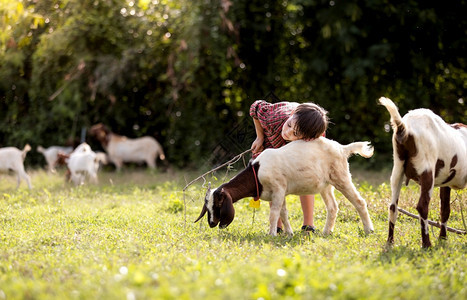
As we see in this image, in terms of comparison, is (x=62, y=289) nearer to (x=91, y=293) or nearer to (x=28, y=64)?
(x=91, y=293)

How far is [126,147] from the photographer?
46.7 ft

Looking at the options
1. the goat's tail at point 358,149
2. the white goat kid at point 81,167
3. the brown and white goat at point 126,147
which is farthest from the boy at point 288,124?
the brown and white goat at point 126,147

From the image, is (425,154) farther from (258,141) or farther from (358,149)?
(258,141)

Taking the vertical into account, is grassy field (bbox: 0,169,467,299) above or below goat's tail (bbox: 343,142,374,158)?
below

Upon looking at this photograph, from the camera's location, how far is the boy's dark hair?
5.34m

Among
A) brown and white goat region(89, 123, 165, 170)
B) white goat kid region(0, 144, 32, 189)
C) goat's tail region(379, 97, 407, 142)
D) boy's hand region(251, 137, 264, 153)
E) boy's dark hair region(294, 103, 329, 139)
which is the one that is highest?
goat's tail region(379, 97, 407, 142)

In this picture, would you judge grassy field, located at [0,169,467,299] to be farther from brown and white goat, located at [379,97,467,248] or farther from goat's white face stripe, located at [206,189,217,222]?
brown and white goat, located at [379,97,467,248]

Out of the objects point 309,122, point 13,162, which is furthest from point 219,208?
point 13,162

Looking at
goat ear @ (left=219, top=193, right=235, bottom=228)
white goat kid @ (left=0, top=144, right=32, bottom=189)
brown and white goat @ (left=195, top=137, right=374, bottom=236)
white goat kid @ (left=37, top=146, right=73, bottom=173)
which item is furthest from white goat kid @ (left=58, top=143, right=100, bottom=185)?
goat ear @ (left=219, top=193, right=235, bottom=228)

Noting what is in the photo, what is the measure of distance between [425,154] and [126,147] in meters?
10.8

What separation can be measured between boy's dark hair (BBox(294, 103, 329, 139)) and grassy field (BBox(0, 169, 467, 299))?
1044 millimetres

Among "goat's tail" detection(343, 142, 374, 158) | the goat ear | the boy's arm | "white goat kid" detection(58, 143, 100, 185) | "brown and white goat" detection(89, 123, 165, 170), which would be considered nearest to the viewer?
the goat ear

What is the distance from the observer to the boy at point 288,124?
17.6ft

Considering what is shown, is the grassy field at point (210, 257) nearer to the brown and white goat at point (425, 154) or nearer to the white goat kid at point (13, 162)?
the brown and white goat at point (425, 154)
